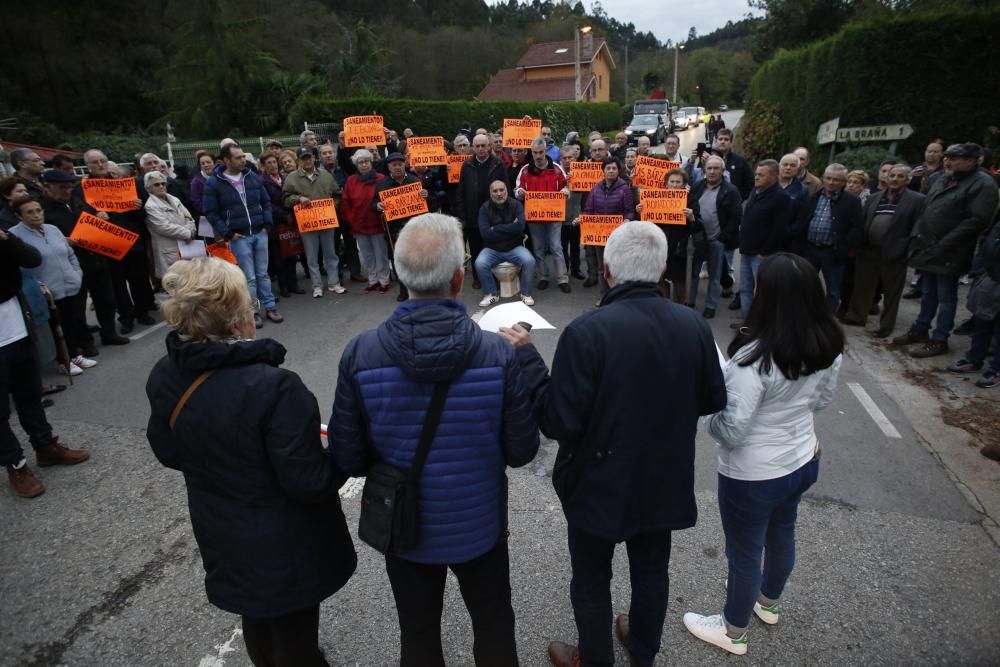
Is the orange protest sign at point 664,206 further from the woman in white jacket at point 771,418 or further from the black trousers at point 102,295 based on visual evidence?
the black trousers at point 102,295

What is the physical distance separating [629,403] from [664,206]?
5306 millimetres

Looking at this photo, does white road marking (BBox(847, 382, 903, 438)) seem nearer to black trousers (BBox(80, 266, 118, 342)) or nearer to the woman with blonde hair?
the woman with blonde hair

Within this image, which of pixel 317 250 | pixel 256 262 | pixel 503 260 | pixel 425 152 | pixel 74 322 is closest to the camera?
pixel 74 322

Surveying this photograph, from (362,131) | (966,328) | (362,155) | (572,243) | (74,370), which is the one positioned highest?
(362,131)

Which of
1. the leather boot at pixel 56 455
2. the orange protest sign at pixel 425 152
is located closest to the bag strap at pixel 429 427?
the leather boot at pixel 56 455

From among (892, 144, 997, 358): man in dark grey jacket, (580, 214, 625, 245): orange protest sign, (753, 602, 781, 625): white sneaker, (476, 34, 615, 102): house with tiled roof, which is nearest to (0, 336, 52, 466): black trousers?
(753, 602, 781, 625): white sneaker

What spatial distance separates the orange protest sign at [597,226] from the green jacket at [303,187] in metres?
3.73

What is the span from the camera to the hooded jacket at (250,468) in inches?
73.5

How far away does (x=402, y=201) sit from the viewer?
7.98 metres

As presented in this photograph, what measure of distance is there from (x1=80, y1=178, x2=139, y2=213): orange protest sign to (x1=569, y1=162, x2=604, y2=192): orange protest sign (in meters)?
5.62

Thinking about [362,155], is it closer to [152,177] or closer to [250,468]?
[152,177]

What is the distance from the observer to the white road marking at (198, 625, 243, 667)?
2.71m

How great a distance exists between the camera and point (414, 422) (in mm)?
Result: 1894

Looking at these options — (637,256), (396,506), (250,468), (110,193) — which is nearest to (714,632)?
(396,506)
